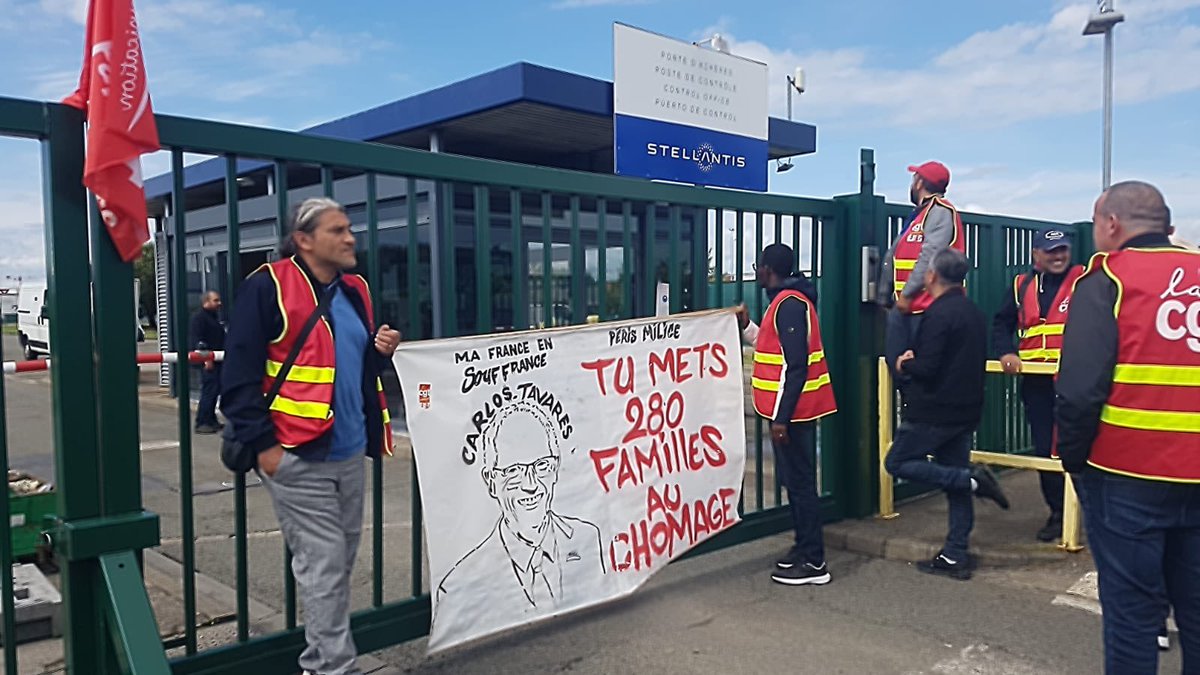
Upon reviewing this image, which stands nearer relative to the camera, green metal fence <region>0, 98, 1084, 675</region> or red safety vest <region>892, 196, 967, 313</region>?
green metal fence <region>0, 98, 1084, 675</region>

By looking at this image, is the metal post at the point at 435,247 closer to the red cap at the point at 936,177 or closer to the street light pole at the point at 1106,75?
the red cap at the point at 936,177

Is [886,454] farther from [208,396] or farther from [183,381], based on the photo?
[208,396]

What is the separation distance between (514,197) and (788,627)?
8.11ft

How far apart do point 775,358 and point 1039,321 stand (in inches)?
94.3

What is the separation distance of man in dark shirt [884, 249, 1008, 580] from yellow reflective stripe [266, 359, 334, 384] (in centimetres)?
337

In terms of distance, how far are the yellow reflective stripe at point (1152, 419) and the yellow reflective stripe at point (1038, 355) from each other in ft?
10.4

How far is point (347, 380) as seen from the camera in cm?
328

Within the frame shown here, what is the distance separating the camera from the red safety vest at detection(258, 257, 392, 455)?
10.2 feet

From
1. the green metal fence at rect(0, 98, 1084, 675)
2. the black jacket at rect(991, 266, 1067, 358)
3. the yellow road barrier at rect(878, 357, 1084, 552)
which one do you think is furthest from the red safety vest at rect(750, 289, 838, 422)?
the black jacket at rect(991, 266, 1067, 358)

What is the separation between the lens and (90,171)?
2.90 meters

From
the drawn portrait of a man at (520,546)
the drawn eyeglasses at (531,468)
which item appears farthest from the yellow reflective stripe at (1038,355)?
the drawn eyeglasses at (531,468)

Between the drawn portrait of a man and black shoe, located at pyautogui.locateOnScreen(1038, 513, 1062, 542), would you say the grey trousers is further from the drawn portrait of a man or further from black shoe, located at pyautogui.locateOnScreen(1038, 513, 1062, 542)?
black shoe, located at pyautogui.locateOnScreen(1038, 513, 1062, 542)

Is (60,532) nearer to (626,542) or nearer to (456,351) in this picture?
(456,351)

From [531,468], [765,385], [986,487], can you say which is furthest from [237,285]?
[986,487]
